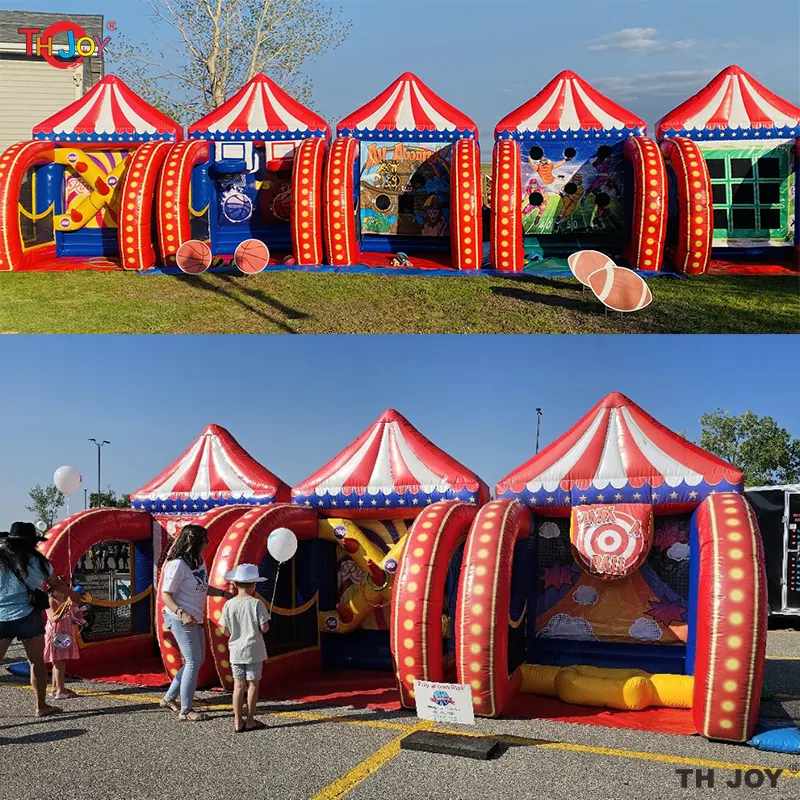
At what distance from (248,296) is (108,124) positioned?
4.18 m

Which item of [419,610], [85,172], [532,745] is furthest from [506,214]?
[532,745]

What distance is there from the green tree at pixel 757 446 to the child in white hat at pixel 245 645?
3155cm

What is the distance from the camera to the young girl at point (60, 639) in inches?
300

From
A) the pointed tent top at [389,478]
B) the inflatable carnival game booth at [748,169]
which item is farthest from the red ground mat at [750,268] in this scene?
the pointed tent top at [389,478]

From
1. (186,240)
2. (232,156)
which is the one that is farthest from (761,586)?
(232,156)

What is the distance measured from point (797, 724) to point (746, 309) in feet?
17.5

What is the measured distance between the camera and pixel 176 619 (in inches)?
262

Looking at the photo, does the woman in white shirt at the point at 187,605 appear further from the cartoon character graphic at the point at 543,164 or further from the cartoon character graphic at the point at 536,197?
the cartoon character graphic at the point at 543,164

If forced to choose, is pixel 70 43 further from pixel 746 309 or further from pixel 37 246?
pixel 746 309

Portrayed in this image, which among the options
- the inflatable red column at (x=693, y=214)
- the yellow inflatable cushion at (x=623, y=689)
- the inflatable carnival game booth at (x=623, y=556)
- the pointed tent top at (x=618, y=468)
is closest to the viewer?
the inflatable carnival game booth at (x=623, y=556)

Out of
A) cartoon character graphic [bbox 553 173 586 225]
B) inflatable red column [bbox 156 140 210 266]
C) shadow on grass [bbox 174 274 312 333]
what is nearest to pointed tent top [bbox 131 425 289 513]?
shadow on grass [bbox 174 274 312 333]

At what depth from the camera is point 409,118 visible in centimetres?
1306

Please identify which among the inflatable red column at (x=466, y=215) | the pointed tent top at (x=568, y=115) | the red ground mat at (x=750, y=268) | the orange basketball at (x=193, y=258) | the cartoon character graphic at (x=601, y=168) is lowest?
the red ground mat at (x=750, y=268)

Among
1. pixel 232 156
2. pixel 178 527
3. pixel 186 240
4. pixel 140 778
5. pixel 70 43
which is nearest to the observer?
pixel 140 778
